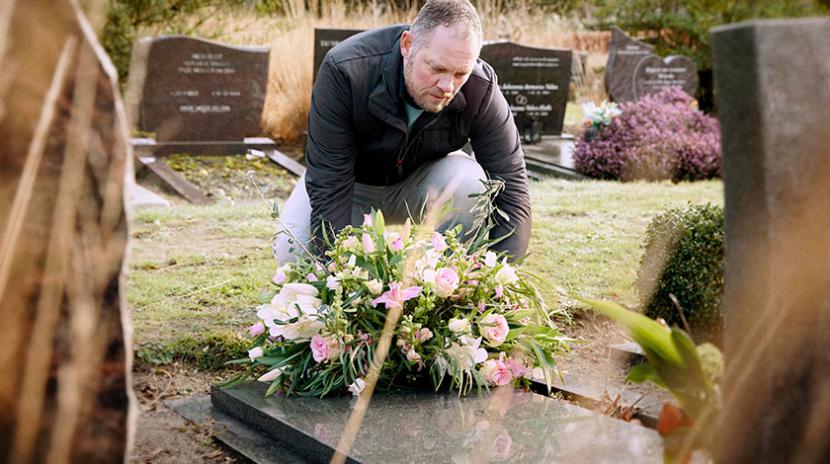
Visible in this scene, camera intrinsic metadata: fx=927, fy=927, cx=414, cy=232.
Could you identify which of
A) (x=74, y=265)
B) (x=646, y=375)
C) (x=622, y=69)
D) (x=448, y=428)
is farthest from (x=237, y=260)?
(x=622, y=69)

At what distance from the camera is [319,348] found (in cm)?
301

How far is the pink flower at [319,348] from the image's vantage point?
300cm

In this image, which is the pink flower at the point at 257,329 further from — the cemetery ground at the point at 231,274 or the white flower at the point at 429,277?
the white flower at the point at 429,277

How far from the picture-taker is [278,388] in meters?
3.08

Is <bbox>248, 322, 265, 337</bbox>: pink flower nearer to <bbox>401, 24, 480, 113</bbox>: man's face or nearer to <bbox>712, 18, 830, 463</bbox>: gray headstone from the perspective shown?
<bbox>401, 24, 480, 113</bbox>: man's face

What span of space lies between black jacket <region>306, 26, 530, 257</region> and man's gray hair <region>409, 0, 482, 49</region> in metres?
0.33

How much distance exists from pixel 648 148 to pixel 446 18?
645 centimetres

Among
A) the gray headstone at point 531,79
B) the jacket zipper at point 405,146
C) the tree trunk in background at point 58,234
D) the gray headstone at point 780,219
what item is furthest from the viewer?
the gray headstone at point 531,79

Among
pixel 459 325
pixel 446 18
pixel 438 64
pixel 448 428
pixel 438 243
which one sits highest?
pixel 446 18

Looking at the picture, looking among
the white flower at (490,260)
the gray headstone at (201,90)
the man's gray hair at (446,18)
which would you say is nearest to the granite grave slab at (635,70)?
the gray headstone at (201,90)

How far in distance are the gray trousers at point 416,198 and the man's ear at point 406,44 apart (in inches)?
24.1

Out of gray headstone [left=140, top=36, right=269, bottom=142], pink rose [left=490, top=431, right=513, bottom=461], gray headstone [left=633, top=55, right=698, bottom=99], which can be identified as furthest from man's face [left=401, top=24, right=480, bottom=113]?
gray headstone [left=633, top=55, right=698, bottom=99]

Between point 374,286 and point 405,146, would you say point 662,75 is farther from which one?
point 374,286

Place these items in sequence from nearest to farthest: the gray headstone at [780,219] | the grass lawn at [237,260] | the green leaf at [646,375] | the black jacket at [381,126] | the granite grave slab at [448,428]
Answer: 1. the gray headstone at [780,219]
2. the green leaf at [646,375]
3. the granite grave slab at [448,428]
4. the black jacket at [381,126]
5. the grass lawn at [237,260]
